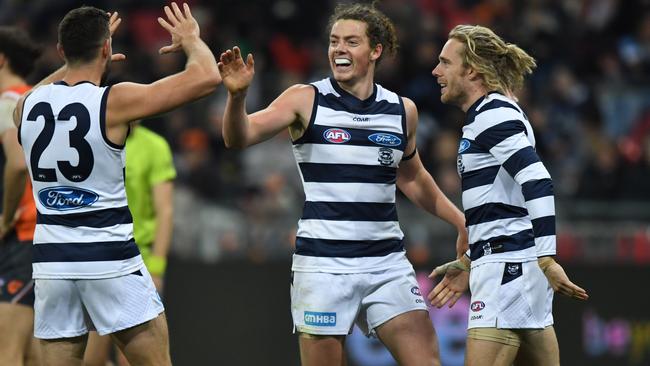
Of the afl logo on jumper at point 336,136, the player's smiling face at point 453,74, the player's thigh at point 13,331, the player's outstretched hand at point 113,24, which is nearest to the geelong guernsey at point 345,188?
the afl logo on jumper at point 336,136

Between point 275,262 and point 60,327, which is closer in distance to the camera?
point 60,327

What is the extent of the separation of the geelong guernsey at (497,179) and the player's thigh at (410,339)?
0.51m

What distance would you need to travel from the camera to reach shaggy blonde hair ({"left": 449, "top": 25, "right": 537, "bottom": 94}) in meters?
6.62

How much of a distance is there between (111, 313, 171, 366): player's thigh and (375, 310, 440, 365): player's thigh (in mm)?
1311

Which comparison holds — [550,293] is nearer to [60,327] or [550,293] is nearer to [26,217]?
[60,327]

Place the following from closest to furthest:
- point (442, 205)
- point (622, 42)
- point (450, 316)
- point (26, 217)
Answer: point (442, 205) < point (26, 217) < point (450, 316) < point (622, 42)

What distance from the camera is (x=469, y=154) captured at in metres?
6.49

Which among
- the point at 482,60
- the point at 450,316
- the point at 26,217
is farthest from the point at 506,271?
the point at 450,316

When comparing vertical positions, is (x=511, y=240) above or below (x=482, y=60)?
below

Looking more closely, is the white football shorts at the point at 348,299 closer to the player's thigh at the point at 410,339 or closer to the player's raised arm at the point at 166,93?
the player's thigh at the point at 410,339

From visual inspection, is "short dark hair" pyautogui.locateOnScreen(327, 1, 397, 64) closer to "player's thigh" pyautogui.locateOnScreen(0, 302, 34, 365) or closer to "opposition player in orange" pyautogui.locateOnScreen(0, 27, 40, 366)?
"opposition player in orange" pyautogui.locateOnScreen(0, 27, 40, 366)

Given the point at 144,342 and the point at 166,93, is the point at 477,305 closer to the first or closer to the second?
the point at 144,342

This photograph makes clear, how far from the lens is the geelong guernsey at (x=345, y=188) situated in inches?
261

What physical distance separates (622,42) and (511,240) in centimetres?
1032
